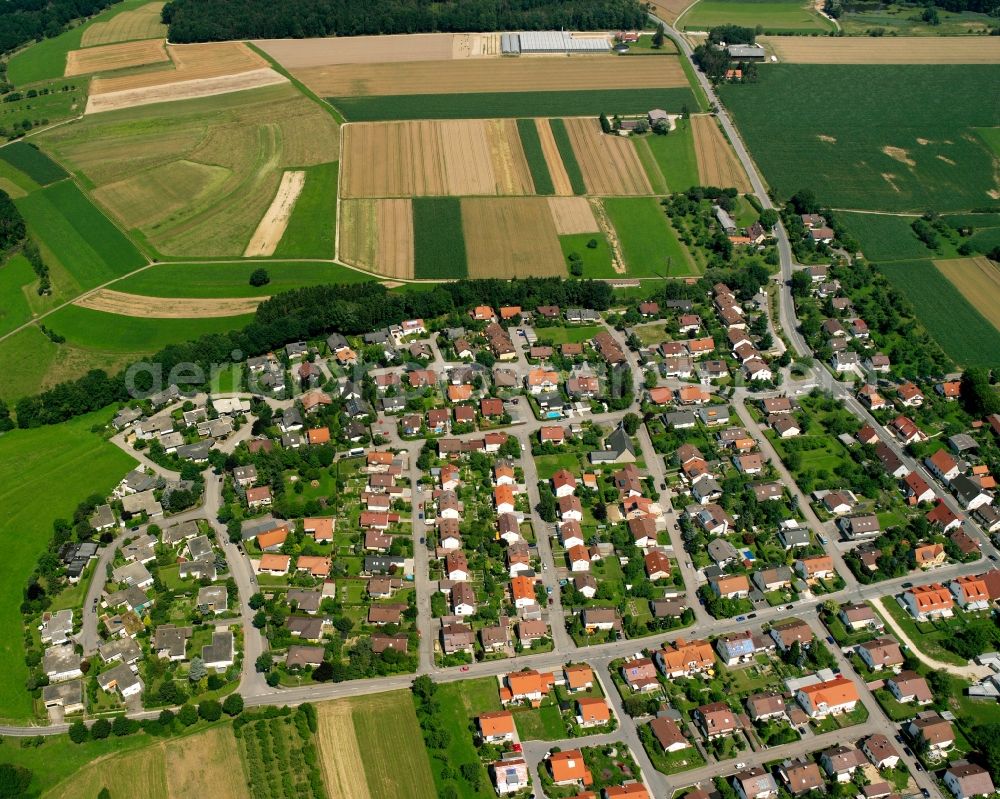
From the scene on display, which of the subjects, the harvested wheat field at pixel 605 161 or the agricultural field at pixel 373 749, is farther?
the harvested wheat field at pixel 605 161

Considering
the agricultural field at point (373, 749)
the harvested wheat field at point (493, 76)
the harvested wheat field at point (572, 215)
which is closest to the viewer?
the agricultural field at point (373, 749)

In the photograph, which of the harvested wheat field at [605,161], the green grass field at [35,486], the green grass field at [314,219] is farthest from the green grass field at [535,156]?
the green grass field at [35,486]

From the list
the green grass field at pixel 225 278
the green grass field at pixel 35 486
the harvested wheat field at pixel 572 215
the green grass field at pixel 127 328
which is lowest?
the green grass field at pixel 35 486

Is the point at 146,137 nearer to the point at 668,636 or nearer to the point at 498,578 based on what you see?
the point at 498,578

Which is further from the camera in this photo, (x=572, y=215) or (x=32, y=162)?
(x=32, y=162)

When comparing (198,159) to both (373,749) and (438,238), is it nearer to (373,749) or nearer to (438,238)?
(438,238)

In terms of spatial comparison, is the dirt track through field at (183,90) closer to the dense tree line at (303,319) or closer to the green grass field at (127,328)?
the green grass field at (127,328)

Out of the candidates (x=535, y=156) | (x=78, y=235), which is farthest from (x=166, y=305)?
(x=535, y=156)
